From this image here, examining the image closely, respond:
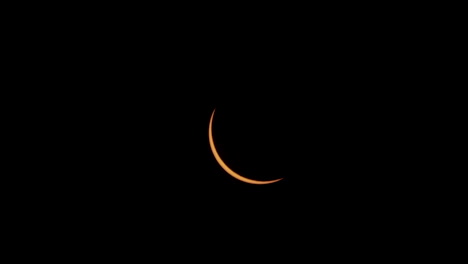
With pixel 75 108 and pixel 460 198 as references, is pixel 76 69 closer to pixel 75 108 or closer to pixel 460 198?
pixel 75 108

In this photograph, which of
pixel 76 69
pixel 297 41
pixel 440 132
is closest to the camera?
pixel 76 69

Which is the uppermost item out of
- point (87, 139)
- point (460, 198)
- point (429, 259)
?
point (87, 139)

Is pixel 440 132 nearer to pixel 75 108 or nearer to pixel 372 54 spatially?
pixel 372 54

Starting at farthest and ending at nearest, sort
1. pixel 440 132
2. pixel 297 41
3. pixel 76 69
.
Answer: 1. pixel 440 132
2. pixel 297 41
3. pixel 76 69

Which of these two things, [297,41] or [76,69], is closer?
[76,69]

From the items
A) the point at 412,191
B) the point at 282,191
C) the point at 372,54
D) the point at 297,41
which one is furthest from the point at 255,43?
the point at 412,191

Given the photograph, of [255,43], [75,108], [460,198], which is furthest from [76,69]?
[460,198]

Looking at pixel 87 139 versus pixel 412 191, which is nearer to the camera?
pixel 87 139

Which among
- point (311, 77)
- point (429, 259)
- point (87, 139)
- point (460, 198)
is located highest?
point (311, 77)

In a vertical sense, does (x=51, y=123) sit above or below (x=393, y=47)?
below
